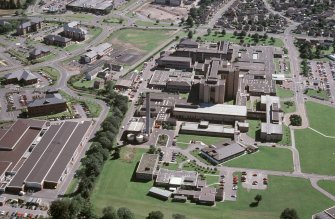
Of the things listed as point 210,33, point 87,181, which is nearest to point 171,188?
point 87,181

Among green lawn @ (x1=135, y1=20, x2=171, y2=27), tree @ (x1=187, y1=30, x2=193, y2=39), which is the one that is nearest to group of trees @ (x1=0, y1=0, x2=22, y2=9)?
green lawn @ (x1=135, y1=20, x2=171, y2=27)

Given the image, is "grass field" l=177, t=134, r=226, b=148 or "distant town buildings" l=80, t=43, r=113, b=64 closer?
"grass field" l=177, t=134, r=226, b=148

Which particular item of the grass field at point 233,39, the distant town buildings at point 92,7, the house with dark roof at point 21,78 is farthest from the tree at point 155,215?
the distant town buildings at point 92,7

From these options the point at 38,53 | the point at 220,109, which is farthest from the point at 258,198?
the point at 38,53

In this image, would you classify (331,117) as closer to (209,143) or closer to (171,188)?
(209,143)

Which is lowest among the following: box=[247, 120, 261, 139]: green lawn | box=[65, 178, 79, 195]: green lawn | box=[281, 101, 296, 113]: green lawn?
box=[65, 178, 79, 195]: green lawn

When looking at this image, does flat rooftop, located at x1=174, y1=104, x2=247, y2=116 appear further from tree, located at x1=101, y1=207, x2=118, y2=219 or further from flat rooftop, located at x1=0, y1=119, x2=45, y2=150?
tree, located at x1=101, y1=207, x2=118, y2=219

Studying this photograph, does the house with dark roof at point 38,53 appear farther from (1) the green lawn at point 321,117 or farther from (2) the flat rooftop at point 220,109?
(1) the green lawn at point 321,117

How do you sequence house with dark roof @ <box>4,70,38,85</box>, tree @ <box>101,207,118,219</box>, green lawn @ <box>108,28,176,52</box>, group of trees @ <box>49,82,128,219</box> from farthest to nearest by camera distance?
green lawn @ <box>108,28,176,52</box>, house with dark roof @ <box>4,70,38,85</box>, group of trees @ <box>49,82,128,219</box>, tree @ <box>101,207,118,219</box>
